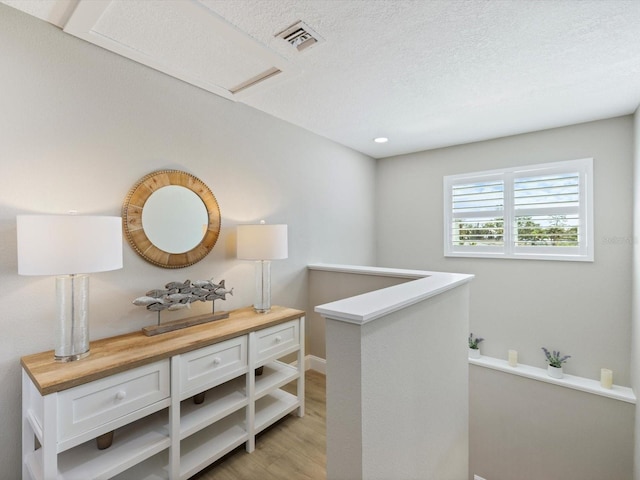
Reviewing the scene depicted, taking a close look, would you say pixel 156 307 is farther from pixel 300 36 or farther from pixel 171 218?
pixel 300 36

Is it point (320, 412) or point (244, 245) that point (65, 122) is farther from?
point (320, 412)

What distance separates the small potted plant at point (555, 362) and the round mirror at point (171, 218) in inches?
130

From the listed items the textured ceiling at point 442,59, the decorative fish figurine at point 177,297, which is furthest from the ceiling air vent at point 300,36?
the decorative fish figurine at point 177,297

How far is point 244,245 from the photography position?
7.23 feet

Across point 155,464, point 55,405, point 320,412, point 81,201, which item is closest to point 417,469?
point 320,412

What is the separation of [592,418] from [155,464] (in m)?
3.47

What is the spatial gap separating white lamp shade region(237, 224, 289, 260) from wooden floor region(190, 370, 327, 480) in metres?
1.23

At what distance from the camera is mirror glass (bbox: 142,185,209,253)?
1909 millimetres

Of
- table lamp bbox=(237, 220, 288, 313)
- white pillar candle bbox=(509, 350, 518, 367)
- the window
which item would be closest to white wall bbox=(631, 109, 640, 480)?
the window

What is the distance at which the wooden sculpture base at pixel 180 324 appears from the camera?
1747mm

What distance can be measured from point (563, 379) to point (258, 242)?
3094 mm

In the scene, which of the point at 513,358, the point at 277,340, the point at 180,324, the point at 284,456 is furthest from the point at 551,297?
the point at 180,324

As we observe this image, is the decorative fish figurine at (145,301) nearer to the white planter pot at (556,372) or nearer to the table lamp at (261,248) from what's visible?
the table lamp at (261,248)

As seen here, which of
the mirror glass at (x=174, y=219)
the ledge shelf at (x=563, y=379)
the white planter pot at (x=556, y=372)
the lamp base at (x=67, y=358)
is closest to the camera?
the lamp base at (x=67, y=358)
